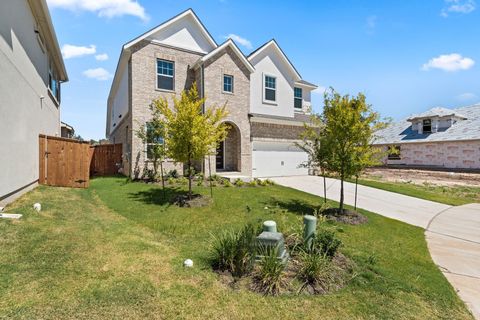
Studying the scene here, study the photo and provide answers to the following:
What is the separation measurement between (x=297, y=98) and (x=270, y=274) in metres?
19.4

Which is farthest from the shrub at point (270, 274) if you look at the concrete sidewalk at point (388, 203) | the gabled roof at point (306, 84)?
the gabled roof at point (306, 84)

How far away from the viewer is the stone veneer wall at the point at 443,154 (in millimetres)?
23062

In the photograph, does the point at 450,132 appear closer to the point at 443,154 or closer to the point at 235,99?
the point at 443,154

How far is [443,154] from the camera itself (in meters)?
25.2

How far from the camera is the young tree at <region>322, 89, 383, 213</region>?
8.45m

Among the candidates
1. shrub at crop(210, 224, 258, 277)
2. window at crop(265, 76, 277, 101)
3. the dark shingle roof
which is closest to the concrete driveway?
shrub at crop(210, 224, 258, 277)

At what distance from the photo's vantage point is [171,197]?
10.2 m

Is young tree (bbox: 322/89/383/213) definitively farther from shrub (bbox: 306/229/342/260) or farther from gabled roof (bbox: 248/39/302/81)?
gabled roof (bbox: 248/39/302/81)

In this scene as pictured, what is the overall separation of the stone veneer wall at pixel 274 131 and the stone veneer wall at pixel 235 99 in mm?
877

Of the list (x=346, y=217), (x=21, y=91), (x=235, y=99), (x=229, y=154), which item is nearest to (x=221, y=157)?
(x=229, y=154)

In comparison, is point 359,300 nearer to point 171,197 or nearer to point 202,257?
point 202,257

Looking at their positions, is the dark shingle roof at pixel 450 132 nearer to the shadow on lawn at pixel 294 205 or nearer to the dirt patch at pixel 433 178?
Answer: the dirt patch at pixel 433 178

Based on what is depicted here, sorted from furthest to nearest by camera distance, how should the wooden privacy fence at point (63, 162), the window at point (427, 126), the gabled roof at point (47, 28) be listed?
the window at point (427, 126)
the wooden privacy fence at point (63, 162)
the gabled roof at point (47, 28)

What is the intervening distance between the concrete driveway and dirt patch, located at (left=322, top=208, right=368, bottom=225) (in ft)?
5.30
